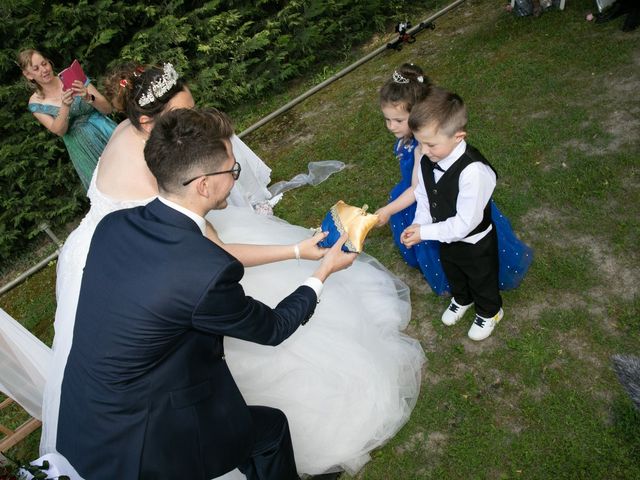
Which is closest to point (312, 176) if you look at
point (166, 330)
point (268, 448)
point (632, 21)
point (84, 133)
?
point (84, 133)

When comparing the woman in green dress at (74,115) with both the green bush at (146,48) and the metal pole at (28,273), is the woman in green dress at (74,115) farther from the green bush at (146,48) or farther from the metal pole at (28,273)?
the green bush at (146,48)

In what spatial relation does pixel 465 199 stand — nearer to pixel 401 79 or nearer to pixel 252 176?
pixel 401 79

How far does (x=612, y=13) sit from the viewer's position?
→ 6.45 meters

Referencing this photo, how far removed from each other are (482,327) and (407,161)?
128cm

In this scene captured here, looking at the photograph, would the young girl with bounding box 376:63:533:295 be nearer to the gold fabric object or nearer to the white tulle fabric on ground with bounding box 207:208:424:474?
the gold fabric object

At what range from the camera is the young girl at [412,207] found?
3129mm

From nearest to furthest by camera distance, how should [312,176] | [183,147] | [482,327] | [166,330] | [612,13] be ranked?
[166,330], [183,147], [482,327], [312,176], [612,13]

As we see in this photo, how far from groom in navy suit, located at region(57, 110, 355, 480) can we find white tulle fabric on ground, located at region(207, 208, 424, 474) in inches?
26.8

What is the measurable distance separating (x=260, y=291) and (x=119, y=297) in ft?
4.41

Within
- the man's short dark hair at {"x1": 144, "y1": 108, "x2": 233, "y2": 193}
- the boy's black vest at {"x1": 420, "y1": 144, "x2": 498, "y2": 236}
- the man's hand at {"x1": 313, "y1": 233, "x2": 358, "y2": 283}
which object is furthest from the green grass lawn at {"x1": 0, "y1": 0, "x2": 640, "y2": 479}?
the man's short dark hair at {"x1": 144, "y1": 108, "x2": 233, "y2": 193}

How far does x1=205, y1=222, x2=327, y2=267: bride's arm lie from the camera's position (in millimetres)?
3076

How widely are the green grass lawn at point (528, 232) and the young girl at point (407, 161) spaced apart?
250mm

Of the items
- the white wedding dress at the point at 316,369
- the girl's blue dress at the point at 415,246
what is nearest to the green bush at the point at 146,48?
the white wedding dress at the point at 316,369

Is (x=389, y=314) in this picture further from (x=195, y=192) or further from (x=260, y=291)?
(x=195, y=192)
